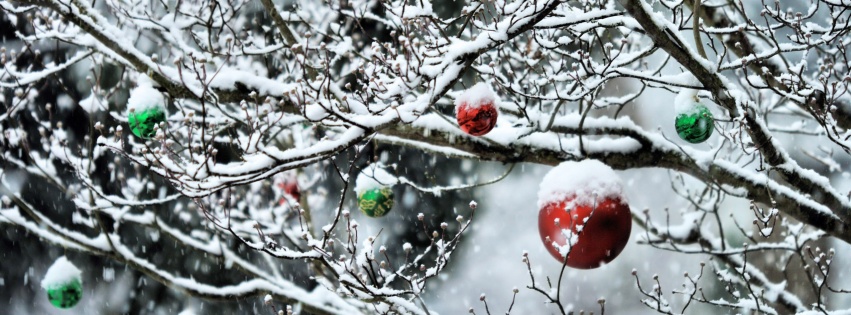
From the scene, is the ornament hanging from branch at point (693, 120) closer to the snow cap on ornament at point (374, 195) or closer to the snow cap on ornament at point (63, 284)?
the snow cap on ornament at point (374, 195)

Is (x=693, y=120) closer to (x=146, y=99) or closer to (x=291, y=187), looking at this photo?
(x=146, y=99)

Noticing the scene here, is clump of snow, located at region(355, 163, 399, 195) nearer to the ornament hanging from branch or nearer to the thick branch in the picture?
the ornament hanging from branch

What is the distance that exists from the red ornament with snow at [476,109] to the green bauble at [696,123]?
92cm

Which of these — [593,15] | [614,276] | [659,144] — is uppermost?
[593,15]

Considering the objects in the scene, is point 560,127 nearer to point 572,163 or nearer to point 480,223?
point 572,163

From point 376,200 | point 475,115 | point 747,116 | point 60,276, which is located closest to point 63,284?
point 60,276

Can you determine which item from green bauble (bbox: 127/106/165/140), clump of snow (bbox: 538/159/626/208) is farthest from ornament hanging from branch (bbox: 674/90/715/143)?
green bauble (bbox: 127/106/165/140)

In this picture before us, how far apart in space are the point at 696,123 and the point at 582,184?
1.93 feet

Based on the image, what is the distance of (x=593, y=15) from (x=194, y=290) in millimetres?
2963

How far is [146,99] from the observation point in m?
3.23

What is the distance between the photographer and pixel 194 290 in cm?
425

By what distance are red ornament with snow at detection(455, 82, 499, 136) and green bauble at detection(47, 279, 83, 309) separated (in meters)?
3.24

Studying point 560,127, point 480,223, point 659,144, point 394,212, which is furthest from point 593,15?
point 480,223

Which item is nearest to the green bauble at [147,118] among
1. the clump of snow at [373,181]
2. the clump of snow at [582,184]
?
the clump of snow at [373,181]
